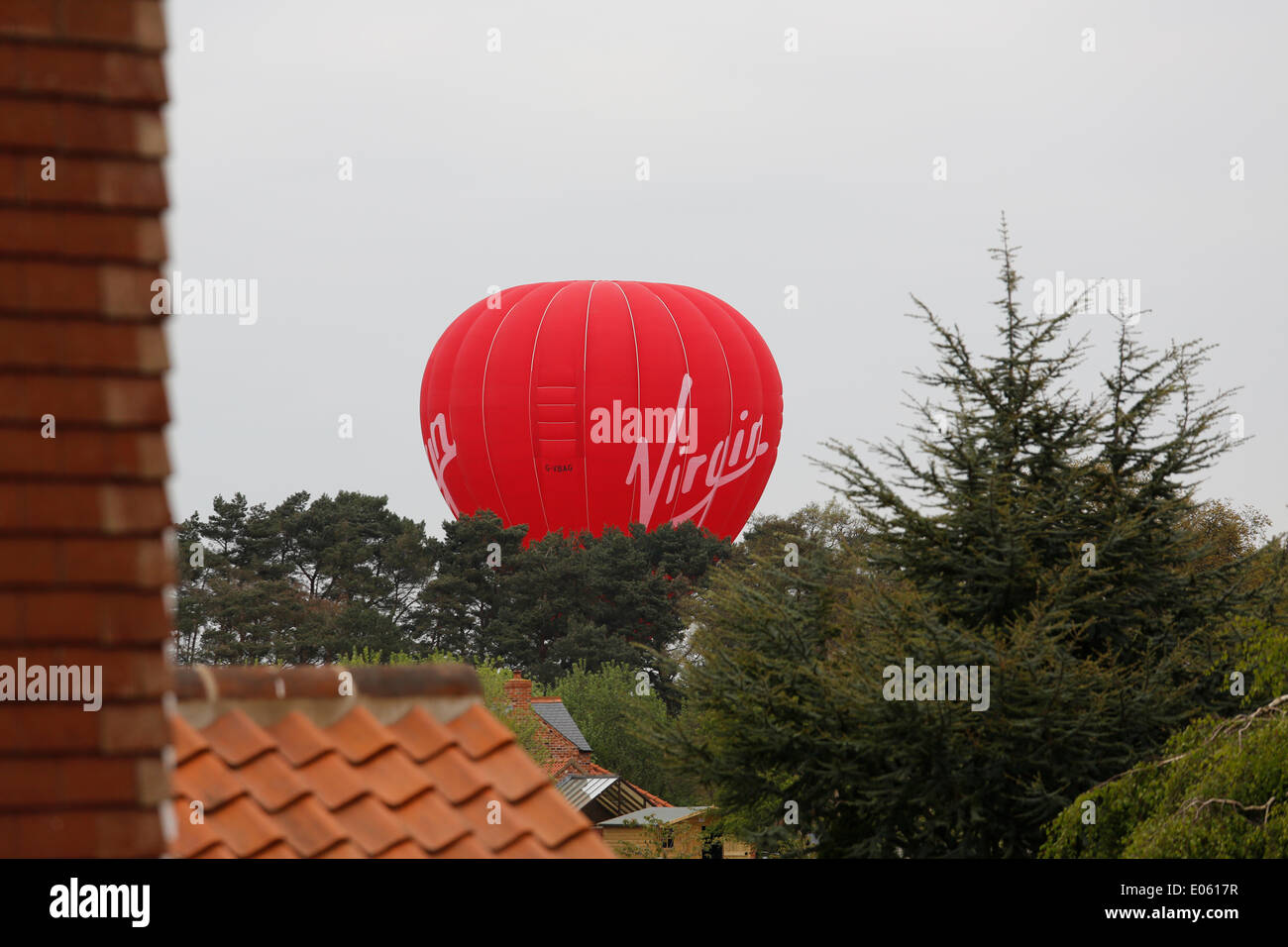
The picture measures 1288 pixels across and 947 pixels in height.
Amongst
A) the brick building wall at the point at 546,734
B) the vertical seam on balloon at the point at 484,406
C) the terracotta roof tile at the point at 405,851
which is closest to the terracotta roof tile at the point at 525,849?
the terracotta roof tile at the point at 405,851

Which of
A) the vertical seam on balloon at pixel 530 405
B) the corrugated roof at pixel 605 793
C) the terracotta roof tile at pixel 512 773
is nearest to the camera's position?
the terracotta roof tile at pixel 512 773

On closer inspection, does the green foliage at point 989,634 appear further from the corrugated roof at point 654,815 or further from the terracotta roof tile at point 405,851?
the corrugated roof at point 654,815

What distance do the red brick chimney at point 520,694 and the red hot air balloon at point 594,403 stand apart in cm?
880

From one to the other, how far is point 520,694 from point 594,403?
10.8 meters

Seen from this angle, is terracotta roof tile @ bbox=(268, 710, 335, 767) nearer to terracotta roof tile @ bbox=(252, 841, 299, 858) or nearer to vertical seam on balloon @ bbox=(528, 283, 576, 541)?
terracotta roof tile @ bbox=(252, 841, 299, 858)

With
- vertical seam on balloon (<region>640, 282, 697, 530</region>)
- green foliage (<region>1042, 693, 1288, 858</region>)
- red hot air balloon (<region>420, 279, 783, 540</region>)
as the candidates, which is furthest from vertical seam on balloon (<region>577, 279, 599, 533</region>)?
green foliage (<region>1042, 693, 1288, 858</region>)

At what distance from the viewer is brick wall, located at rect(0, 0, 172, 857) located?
3062 mm

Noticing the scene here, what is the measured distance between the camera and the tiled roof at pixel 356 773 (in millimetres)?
4684

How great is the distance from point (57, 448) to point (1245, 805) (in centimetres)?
1075

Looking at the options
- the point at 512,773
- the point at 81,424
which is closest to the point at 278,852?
the point at 512,773

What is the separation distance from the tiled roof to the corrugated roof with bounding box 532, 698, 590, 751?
148ft

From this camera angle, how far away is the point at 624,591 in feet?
196

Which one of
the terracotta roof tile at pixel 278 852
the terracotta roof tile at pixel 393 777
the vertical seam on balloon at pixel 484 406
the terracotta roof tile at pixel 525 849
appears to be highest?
the vertical seam on balloon at pixel 484 406
